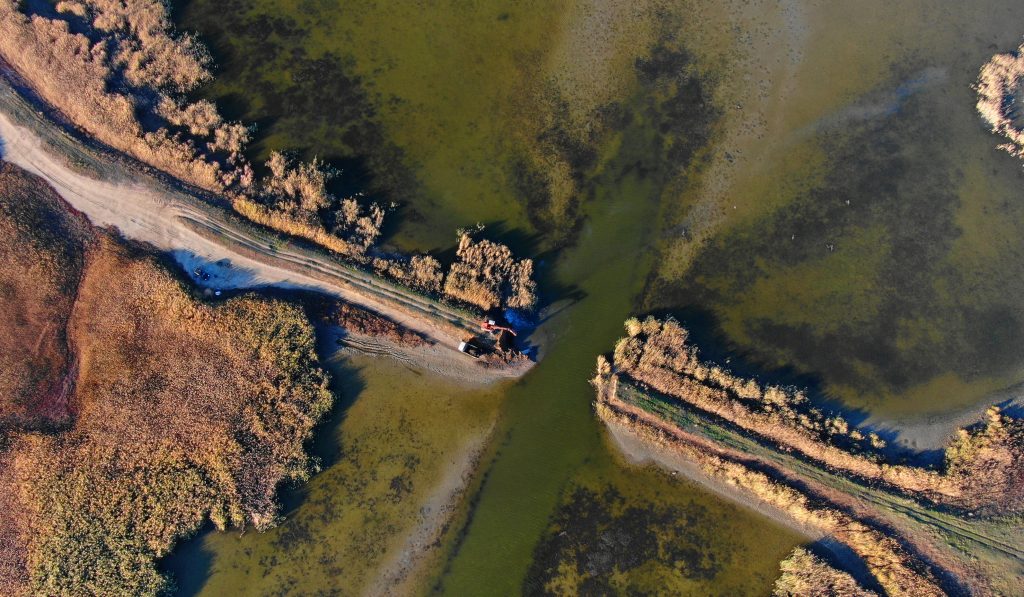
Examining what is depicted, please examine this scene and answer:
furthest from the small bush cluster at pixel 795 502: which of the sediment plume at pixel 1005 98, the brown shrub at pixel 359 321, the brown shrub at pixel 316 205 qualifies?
the sediment plume at pixel 1005 98

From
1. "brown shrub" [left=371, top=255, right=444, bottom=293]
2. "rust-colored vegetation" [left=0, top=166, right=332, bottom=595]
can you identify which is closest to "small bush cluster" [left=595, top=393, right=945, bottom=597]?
"brown shrub" [left=371, top=255, right=444, bottom=293]

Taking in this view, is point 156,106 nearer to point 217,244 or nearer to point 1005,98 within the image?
point 217,244

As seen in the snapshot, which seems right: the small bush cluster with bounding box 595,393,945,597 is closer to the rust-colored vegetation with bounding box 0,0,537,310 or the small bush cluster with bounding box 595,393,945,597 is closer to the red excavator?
the red excavator

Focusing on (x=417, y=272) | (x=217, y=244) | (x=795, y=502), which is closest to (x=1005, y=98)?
(x=795, y=502)

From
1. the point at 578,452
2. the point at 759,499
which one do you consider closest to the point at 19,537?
the point at 578,452

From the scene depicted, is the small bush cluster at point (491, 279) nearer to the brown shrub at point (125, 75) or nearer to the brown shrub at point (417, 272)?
the brown shrub at point (417, 272)
